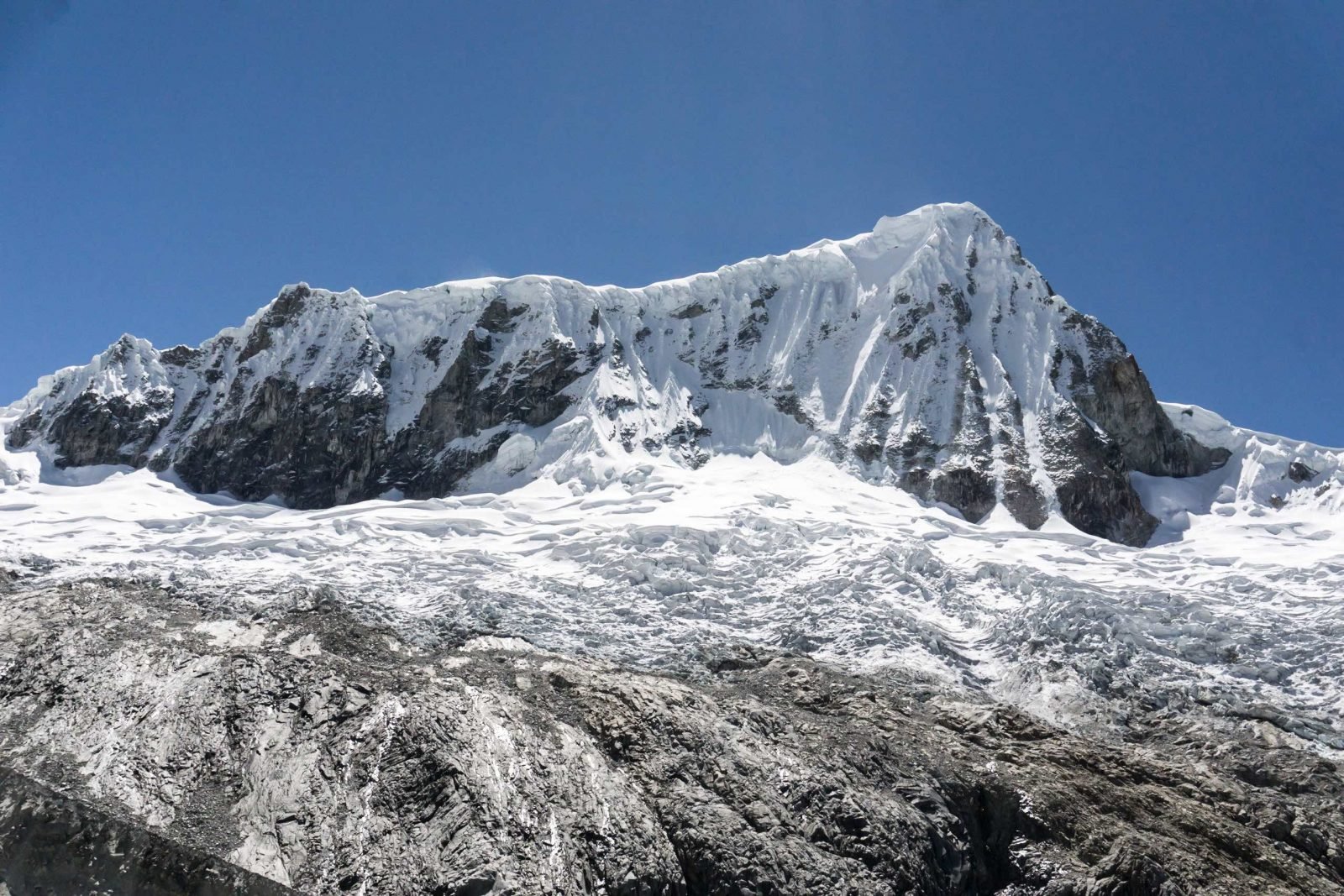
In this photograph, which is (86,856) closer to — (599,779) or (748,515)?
(599,779)

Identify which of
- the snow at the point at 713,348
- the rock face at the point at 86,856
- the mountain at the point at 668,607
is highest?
the snow at the point at 713,348

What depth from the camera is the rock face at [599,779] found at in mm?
23484

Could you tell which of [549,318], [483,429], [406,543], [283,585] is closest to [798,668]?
[283,585]

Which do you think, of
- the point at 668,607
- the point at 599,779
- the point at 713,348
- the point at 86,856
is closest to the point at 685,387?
the point at 713,348

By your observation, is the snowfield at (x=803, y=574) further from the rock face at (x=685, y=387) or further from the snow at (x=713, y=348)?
the snow at (x=713, y=348)

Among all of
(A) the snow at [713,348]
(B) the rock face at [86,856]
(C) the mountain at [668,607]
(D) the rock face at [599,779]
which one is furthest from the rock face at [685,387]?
(B) the rock face at [86,856]

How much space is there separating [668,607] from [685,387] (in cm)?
3904

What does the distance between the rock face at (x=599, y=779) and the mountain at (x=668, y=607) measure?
0.11 m

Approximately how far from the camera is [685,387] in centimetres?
7994

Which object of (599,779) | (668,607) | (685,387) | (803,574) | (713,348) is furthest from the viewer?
(713,348)

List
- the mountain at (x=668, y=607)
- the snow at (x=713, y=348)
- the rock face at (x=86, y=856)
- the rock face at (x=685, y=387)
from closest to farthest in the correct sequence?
1. the rock face at (x=86, y=856)
2. the mountain at (x=668, y=607)
3. the rock face at (x=685, y=387)
4. the snow at (x=713, y=348)

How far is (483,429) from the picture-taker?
249 feet

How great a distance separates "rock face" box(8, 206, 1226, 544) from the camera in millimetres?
69938

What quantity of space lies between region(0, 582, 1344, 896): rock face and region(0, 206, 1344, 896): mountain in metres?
0.11
